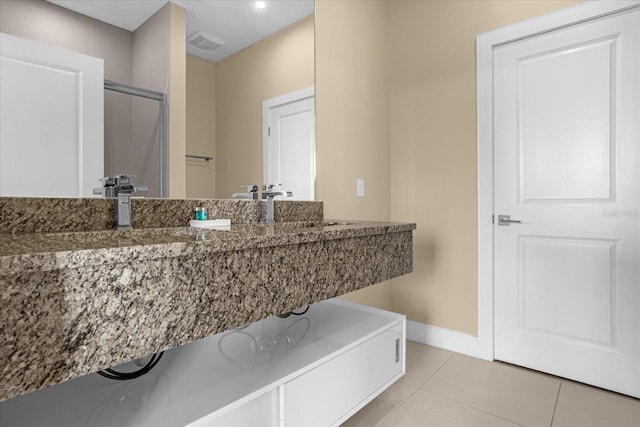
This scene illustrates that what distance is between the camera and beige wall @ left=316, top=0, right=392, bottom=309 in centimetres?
202

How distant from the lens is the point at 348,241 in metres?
1.15

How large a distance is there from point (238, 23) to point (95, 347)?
142cm

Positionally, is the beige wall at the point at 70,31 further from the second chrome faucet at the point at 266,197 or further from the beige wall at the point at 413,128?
the beige wall at the point at 413,128

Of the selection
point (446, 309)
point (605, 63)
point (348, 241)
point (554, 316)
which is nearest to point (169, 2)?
point (348, 241)

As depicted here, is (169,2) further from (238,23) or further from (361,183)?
(361,183)

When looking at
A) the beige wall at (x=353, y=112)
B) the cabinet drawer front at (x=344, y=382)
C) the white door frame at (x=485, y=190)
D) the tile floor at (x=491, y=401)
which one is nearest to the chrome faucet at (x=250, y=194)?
the beige wall at (x=353, y=112)

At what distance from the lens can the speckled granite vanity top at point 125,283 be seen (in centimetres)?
53

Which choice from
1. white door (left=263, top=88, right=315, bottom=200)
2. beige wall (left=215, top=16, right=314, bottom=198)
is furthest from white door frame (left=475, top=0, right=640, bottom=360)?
beige wall (left=215, top=16, right=314, bottom=198)

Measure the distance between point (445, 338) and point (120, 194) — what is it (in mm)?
2059

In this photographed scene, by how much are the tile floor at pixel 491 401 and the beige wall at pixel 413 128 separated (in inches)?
14.2

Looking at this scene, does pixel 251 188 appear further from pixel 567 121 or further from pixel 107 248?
pixel 567 121

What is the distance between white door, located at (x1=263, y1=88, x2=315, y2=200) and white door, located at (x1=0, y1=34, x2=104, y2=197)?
742mm

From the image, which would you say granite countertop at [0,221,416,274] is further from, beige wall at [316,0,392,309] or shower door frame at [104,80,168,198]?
beige wall at [316,0,392,309]

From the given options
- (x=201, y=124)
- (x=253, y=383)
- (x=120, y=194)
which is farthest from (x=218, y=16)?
(x=253, y=383)
